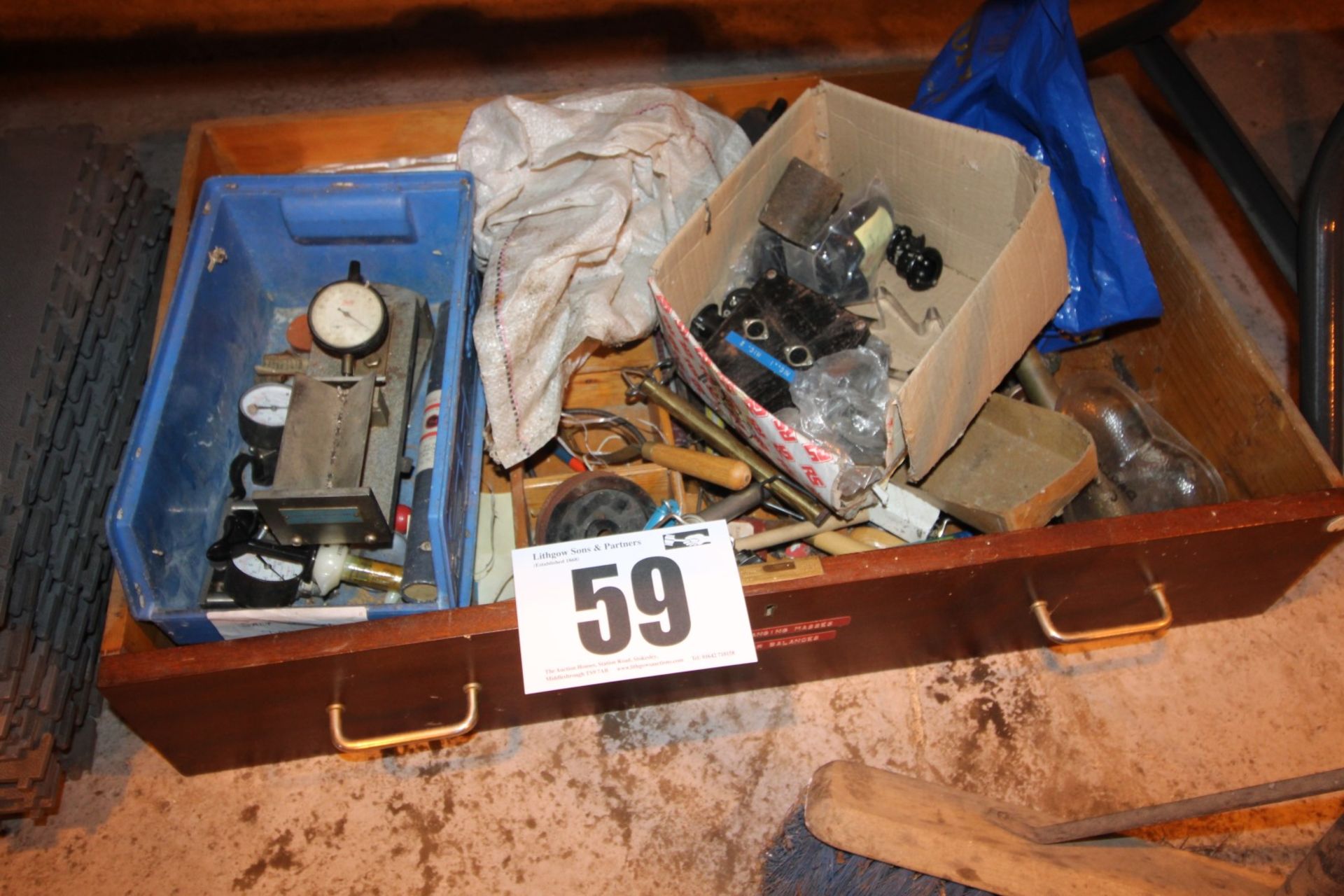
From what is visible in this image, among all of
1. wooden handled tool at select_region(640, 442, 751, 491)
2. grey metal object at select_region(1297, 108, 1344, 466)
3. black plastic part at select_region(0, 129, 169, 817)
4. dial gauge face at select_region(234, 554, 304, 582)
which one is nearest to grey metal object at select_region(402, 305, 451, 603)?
dial gauge face at select_region(234, 554, 304, 582)

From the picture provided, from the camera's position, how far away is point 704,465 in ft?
3.66

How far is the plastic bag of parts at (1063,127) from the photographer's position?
1.17 metres

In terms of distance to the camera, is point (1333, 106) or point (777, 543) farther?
point (1333, 106)

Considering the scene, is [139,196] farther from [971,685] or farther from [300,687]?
[971,685]

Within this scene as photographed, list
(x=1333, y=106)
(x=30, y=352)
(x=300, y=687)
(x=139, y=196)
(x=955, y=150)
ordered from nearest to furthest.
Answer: (x=300, y=687)
(x=30, y=352)
(x=955, y=150)
(x=139, y=196)
(x=1333, y=106)

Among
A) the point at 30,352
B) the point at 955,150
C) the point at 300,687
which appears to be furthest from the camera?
the point at 955,150

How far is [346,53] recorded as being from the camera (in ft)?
6.02

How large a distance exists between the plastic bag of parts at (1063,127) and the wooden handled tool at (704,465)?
1.60 feet

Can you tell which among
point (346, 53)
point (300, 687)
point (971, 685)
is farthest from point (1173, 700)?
point (346, 53)

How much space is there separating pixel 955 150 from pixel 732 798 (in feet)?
2.69

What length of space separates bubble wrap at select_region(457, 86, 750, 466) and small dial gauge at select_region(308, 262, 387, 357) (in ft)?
0.43

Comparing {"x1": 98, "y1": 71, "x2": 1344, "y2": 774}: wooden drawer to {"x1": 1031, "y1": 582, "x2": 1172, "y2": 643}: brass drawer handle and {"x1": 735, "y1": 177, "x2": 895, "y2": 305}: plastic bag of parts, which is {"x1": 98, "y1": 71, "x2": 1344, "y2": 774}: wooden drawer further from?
{"x1": 735, "y1": 177, "x2": 895, "y2": 305}: plastic bag of parts

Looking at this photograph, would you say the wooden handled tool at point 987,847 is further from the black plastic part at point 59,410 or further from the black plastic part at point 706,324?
the black plastic part at point 59,410

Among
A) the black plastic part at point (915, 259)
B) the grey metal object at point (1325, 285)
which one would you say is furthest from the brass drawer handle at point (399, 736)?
the grey metal object at point (1325, 285)
